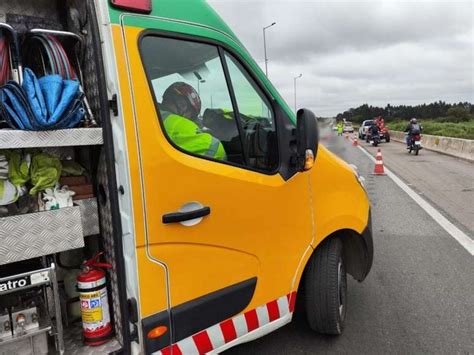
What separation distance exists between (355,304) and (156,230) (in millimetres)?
2560

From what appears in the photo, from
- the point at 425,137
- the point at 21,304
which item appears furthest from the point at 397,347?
the point at 425,137

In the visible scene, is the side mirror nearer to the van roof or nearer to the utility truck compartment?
the van roof

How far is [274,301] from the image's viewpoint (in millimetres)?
2721

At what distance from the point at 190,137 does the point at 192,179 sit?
254 millimetres

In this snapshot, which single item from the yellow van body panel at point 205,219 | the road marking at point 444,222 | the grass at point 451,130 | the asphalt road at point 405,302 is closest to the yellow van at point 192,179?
the yellow van body panel at point 205,219

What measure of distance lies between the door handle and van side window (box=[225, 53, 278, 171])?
50 cm

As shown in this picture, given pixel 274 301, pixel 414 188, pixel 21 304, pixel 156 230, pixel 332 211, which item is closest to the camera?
pixel 156 230

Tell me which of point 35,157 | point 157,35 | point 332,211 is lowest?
point 332,211

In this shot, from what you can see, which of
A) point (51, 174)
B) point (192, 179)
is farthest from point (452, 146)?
point (51, 174)

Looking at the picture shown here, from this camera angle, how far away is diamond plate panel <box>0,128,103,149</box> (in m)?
1.82

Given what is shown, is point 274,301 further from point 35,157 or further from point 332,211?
point 35,157

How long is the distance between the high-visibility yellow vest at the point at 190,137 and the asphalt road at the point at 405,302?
0.86 m

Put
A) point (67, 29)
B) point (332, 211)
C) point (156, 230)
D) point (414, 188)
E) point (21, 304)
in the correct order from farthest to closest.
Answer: point (414, 188)
point (332, 211)
point (67, 29)
point (21, 304)
point (156, 230)

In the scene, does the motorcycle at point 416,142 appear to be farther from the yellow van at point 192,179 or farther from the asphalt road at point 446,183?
the yellow van at point 192,179
